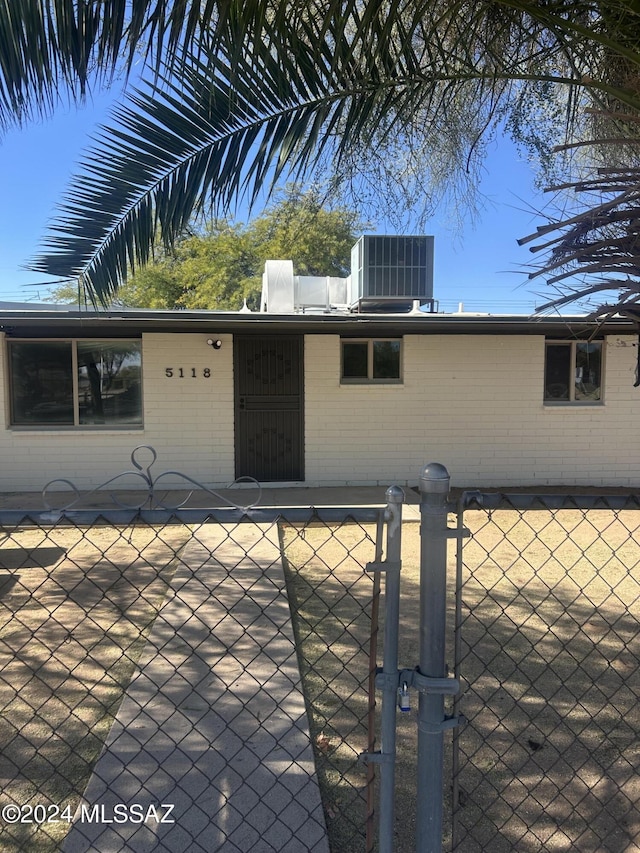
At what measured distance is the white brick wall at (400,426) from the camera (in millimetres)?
10641

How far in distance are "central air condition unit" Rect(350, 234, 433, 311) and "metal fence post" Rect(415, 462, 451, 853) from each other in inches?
399

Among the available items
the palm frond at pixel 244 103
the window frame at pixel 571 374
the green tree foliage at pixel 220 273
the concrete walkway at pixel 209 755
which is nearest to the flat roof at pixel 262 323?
the window frame at pixel 571 374

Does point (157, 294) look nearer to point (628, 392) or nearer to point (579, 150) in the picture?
point (628, 392)

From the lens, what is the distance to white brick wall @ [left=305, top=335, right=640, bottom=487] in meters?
11.1

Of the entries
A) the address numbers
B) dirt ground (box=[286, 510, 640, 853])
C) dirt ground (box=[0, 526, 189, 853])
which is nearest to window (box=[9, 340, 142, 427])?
the address numbers

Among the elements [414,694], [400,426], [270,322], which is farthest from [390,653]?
[400,426]

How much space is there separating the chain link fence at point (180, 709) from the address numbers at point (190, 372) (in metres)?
5.16

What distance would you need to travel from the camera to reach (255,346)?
10984 millimetres

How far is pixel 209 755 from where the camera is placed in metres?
3.10

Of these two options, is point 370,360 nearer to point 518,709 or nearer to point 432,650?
point 518,709

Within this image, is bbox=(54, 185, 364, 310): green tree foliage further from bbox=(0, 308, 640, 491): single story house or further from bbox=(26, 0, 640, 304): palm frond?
bbox=(26, 0, 640, 304): palm frond

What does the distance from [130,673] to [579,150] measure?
4194 mm

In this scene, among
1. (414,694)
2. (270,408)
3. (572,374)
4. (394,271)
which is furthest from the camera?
(572,374)

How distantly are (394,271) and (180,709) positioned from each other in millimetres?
9386
